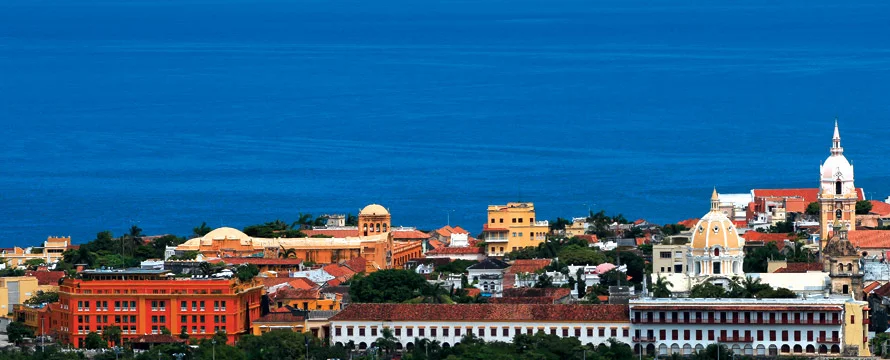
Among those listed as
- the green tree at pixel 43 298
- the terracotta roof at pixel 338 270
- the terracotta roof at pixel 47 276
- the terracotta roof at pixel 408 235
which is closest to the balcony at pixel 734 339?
the terracotta roof at pixel 338 270

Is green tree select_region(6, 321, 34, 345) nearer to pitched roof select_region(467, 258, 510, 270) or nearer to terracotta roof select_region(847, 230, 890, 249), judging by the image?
pitched roof select_region(467, 258, 510, 270)

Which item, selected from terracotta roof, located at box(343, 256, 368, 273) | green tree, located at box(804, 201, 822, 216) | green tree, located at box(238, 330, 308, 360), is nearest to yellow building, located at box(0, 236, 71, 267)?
terracotta roof, located at box(343, 256, 368, 273)

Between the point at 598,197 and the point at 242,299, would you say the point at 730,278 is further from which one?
the point at 598,197

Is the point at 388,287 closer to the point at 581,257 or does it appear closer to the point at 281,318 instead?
the point at 281,318

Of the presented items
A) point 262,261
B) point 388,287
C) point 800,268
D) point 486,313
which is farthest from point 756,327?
point 262,261

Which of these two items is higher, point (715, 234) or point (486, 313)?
point (715, 234)

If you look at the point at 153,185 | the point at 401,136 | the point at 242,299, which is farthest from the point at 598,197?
the point at 242,299
